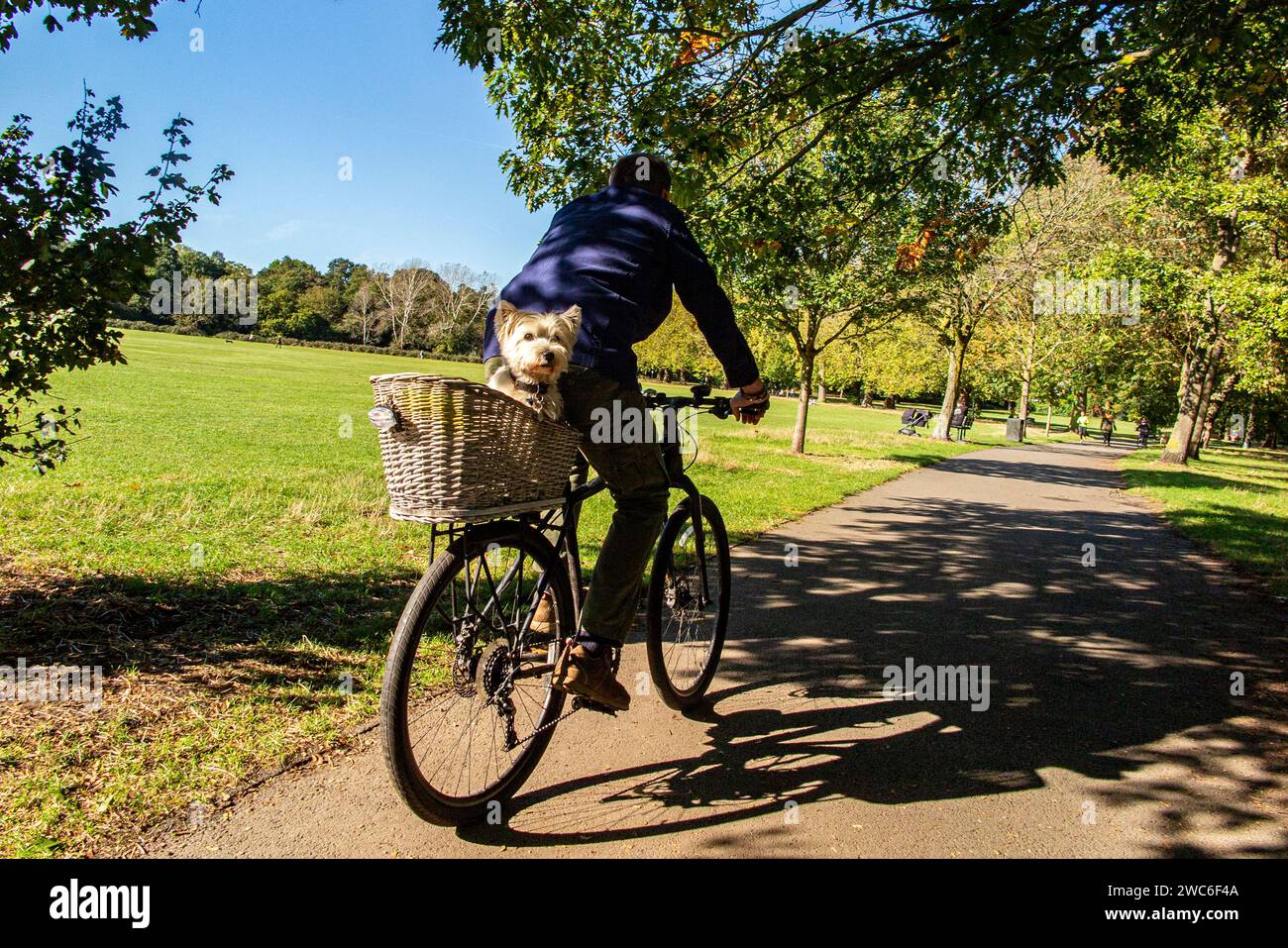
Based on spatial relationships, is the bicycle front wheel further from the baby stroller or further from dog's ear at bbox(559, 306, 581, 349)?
the baby stroller

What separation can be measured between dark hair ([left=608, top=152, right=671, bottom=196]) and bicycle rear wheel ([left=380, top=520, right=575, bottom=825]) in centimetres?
153

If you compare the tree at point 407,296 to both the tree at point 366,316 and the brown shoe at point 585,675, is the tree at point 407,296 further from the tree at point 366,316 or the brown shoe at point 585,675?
the brown shoe at point 585,675

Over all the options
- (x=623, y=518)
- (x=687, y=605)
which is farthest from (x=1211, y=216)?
(x=623, y=518)

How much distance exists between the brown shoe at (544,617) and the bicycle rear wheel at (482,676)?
0.05 feet

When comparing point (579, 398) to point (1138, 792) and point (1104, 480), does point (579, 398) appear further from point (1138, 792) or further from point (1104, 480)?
point (1104, 480)

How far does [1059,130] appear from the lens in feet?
→ 22.6

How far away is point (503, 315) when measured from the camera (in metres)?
2.56

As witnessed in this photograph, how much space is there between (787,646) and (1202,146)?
2043 cm

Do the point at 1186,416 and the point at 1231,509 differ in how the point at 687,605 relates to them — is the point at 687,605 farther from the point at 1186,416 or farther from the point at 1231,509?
the point at 1186,416

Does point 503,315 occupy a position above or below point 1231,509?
above

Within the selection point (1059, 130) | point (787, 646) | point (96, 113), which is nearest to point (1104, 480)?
point (1059, 130)

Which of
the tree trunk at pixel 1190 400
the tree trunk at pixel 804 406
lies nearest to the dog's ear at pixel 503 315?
the tree trunk at pixel 804 406

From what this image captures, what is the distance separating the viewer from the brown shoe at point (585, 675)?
2.85 meters

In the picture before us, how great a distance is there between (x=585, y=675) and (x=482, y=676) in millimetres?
385
